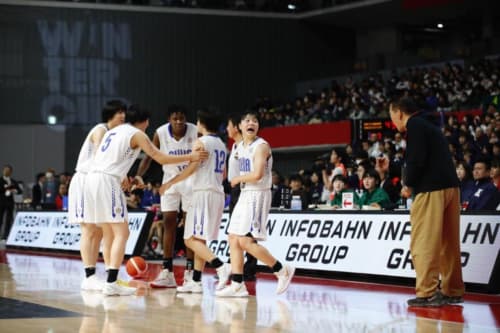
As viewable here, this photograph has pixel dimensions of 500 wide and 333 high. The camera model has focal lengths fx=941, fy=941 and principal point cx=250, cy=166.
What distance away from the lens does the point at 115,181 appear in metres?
9.97

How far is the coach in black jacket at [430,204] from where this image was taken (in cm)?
898

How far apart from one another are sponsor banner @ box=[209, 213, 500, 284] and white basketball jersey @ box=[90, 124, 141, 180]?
3.50 metres

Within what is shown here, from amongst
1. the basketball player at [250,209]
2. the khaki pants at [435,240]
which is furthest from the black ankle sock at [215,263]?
the khaki pants at [435,240]

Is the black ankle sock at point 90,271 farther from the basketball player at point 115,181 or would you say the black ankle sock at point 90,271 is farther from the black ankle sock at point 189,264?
the black ankle sock at point 189,264

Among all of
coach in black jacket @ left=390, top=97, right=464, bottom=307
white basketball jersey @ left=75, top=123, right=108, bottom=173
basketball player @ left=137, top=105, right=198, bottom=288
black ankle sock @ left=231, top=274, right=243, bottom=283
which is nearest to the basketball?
basketball player @ left=137, top=105, right=198, bottom=288

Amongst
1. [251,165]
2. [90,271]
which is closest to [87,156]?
[90,271]

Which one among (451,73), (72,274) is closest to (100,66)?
(451,73)

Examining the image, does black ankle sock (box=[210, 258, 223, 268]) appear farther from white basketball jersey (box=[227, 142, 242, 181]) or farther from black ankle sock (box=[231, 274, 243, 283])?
white basketball jersey (box=[227, 142, 242, 181])

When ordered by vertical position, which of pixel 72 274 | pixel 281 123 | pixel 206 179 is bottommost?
pixel 72 274

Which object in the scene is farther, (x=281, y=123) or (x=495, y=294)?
(x=281, y=123)

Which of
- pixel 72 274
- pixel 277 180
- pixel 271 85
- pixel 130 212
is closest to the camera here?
pixel 72 274

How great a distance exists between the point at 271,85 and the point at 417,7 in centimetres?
760

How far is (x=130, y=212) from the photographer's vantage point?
17.2 meters

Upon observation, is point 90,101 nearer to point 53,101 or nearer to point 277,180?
point 53,101
